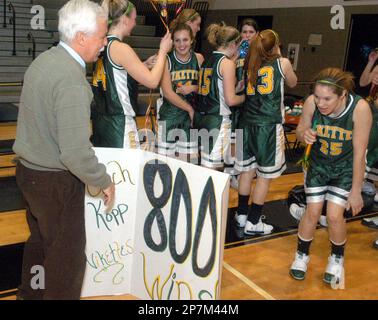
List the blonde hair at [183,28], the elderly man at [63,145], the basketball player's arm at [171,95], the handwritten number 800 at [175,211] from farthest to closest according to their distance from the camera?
the blonde hair at [183,28]
the basketball player's arm at [171,95]
the handwritten number 800 at [175,211]
the elderly man at [63,145]

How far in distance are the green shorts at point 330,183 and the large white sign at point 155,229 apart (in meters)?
0.99

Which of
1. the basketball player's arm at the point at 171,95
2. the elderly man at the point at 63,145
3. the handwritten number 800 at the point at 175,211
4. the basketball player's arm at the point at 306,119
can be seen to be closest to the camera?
the elderly man at the point at 63,145

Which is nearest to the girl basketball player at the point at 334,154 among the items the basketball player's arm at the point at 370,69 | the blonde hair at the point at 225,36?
the blonde hair at the point at 225,36

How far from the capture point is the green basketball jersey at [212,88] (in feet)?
10.8

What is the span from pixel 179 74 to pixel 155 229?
1606 millimetres

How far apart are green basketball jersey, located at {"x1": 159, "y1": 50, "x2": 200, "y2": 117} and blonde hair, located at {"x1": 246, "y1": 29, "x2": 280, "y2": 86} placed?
544mm

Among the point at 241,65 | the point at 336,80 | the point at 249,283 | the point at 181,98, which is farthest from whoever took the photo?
the point at 241,65

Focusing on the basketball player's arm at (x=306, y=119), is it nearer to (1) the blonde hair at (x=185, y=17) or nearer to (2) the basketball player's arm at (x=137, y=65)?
(2) the basketball player's arm at (x=137, y=65)

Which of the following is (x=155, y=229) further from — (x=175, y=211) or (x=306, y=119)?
(x=306, y=119)

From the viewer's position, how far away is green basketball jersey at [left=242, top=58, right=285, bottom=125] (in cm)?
313

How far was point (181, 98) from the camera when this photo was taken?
3.39 m

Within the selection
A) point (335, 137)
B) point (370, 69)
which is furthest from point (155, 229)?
point (370, 69)

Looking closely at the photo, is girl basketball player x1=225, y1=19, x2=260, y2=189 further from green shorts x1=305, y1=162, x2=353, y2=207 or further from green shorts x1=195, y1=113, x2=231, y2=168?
green shorts x1=305, y1=162, x2=353, y2=207

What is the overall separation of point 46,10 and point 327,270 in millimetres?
9501
